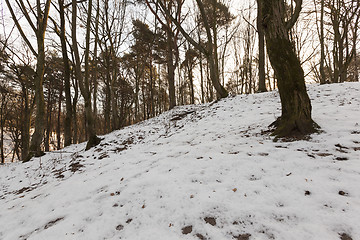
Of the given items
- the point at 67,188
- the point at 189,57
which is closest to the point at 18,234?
the point at 67,188

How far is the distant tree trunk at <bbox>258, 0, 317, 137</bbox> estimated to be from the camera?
125 inches

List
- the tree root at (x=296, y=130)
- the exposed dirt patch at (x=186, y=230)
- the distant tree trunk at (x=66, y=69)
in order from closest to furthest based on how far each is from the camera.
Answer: the exposed dirt patch at (x=186, y=230)
the tree root at (x=296, y=130)
the distant tree trunk at (x=66, y=69)

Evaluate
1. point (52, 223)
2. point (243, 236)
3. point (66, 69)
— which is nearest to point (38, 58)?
point (66, 69)

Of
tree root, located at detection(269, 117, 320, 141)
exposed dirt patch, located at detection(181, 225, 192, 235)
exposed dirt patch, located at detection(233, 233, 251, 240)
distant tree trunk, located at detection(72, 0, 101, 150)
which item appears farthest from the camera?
distant tree trunk, located at detection(72, 0, 101, 150)

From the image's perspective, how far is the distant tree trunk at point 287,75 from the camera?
3188 millimetres

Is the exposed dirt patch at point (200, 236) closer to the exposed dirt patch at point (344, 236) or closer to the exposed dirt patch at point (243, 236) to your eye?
the exposed dirt patch at point (243, 236)

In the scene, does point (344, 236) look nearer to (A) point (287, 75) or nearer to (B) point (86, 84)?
(A) point (287, 75)

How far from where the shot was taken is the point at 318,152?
2.49 metres

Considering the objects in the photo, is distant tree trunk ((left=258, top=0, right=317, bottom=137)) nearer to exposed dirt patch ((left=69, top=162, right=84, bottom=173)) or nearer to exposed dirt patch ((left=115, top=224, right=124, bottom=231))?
exposed dirt patch ((left=115, top=224, right=124, bottom=231))

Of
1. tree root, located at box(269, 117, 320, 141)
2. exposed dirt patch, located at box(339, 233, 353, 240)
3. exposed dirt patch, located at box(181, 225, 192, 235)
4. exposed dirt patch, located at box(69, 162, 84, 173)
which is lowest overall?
exposed dirt patch, located at box(69, 162, 84, 173)

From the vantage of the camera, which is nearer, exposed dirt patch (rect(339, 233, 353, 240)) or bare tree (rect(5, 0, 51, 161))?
exposed dirt patch (rect(339, 233, 353, 240))

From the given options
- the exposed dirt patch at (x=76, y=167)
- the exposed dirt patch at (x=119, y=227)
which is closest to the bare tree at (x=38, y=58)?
the exposed dirt patch at (x=76, y=167)

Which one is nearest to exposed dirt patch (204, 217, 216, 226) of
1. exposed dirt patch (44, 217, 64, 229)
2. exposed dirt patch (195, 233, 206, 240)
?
exposed dirt patch (195, 233, 206, 240)

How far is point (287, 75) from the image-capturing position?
10.7 feet
